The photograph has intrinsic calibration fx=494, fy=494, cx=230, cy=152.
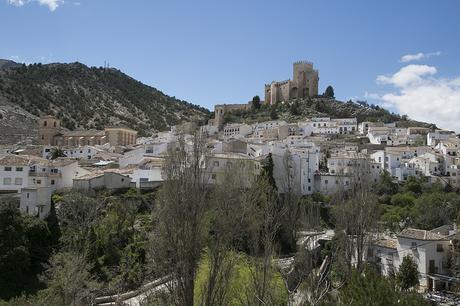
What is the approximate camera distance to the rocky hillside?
7365cm

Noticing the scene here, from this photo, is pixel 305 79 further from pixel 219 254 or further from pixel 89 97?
pixel 219 254

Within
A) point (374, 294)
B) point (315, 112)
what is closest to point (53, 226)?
point (374, 294)

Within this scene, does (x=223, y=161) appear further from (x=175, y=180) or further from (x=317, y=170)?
(x=175, y=180)

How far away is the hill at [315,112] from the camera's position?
8275 cm

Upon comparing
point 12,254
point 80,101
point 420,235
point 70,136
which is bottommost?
point 12,254

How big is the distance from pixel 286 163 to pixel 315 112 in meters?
50.9

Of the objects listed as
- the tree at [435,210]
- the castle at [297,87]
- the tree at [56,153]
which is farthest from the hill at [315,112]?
the tree at [435,210]

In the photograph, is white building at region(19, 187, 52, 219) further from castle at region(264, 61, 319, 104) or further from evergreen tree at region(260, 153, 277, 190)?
castle at region(264, 61, 319, 104)

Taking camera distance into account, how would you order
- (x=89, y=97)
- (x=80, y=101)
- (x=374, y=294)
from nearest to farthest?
(x=374, y=294), (x=80, y=101), (x=89, y=97)

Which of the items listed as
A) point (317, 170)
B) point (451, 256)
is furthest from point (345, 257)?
point (317, 170)

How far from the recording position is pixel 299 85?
94625 mm

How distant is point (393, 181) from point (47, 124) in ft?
138

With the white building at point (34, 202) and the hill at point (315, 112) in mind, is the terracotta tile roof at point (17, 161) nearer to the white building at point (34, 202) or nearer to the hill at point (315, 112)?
the white building at point (34, 202)

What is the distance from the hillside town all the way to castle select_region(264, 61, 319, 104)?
10970mm
